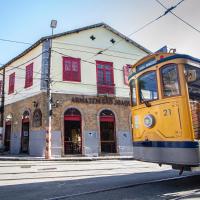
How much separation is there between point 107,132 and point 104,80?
4.25 metres

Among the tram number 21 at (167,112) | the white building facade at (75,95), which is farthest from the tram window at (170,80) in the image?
the white building facade at (75,95)

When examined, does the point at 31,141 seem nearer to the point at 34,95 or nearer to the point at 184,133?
the point at 34,95

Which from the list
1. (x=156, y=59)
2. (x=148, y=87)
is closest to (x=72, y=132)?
(x=148, y=87)

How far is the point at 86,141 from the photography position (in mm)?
19281

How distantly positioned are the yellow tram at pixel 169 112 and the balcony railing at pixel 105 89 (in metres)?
13.1

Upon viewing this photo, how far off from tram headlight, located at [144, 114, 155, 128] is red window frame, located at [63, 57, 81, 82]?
518 inches

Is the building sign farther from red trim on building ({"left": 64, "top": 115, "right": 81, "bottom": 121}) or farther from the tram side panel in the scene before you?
the tram side panel

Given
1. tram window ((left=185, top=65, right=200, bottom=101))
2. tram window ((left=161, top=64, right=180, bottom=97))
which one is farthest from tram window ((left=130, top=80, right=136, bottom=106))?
tram window ((left=185, top=65, right=200, bottom=101))

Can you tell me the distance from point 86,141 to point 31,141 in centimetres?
408

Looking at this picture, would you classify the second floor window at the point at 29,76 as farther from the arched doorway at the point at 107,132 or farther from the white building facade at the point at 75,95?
the arched doorway at the point at 107,132

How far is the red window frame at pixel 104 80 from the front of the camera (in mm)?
20969

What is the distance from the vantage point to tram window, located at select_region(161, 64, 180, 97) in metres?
6.52

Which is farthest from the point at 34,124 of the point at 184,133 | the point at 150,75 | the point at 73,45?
the point at 184,133

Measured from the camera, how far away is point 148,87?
24.4ft
